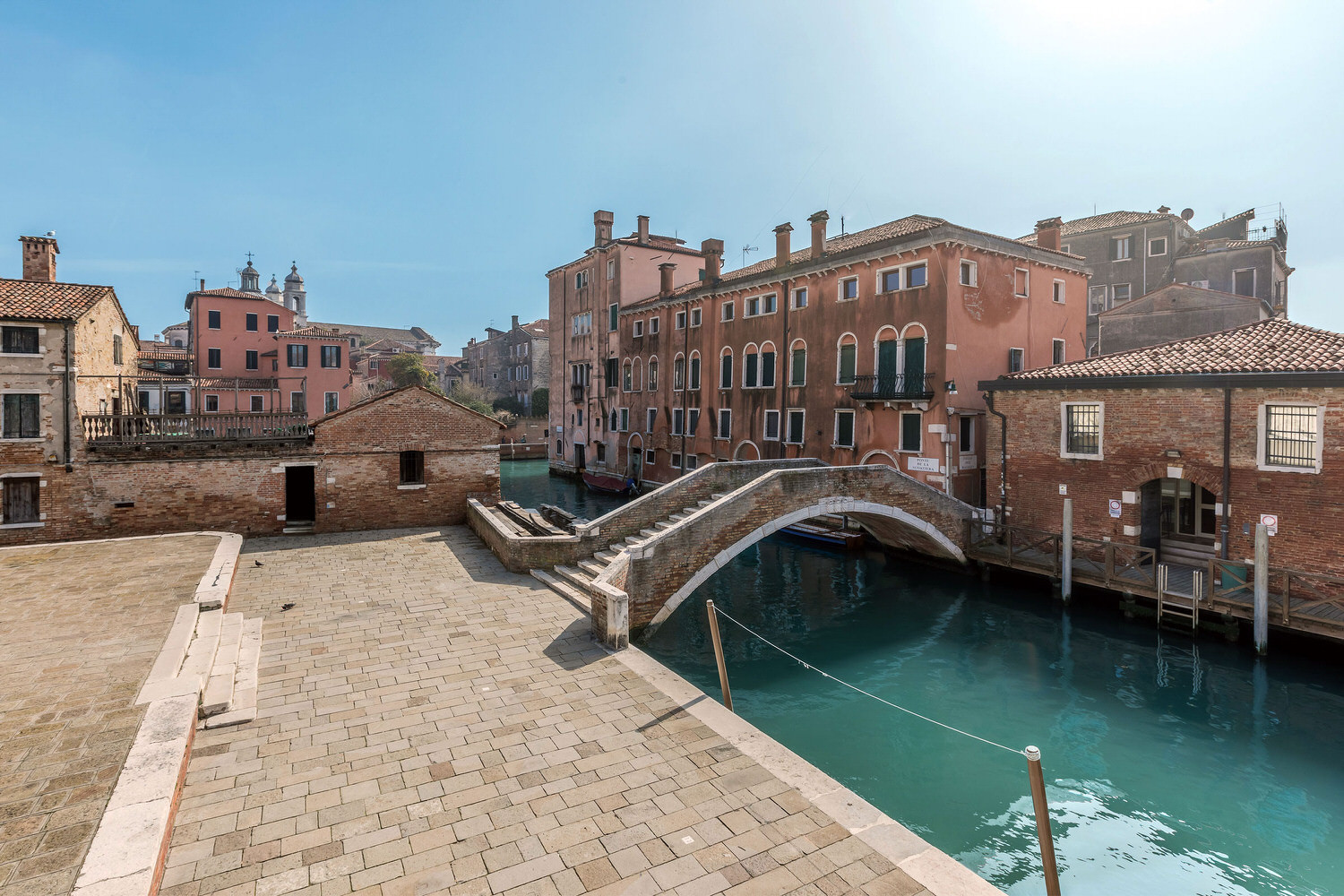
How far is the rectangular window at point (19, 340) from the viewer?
609 inches

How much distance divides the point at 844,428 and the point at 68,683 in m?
20.4

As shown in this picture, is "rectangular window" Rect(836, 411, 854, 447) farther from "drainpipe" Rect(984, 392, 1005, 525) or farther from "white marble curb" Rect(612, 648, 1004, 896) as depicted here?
"white marble curb" Rect(612, 648, 1004, 896)

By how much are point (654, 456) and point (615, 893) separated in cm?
2953

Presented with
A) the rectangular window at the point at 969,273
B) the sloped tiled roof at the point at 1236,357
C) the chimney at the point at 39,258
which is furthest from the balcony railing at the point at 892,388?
the chimney at the point at 39,258

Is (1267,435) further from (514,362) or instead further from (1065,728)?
(514,362)

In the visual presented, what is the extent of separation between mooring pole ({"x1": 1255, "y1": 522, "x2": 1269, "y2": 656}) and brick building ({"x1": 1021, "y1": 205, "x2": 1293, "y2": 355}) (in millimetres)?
16810

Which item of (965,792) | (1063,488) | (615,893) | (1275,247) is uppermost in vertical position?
(1275,247)

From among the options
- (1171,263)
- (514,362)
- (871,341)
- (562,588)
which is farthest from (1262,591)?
(514,362)

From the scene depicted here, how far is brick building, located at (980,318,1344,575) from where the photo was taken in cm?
1282

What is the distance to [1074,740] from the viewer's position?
33.7ft

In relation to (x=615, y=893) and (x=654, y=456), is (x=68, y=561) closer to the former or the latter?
(x=615, y=893)

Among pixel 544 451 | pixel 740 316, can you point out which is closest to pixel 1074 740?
pixel 740 316

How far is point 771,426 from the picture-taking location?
2619 cm

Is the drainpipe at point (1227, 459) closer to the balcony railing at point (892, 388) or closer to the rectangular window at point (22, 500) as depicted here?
the balcony railing at point (892, 388)
